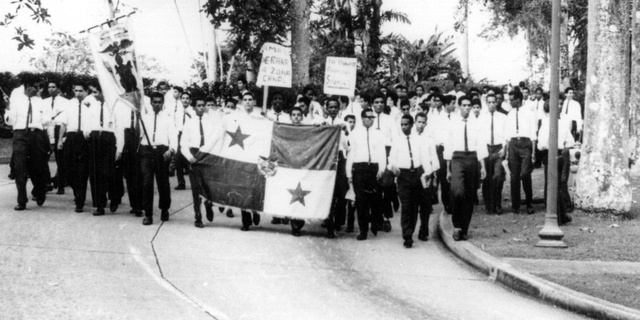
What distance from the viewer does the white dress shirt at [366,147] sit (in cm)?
1165

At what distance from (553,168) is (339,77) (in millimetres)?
5910

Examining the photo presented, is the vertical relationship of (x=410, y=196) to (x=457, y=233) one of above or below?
above

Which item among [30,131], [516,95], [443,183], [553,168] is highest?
[516,95]

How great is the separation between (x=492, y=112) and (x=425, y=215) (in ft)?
9.13

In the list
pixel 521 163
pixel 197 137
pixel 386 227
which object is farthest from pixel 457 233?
pixel 197 137

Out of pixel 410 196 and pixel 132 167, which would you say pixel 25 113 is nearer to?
pixel 132 167

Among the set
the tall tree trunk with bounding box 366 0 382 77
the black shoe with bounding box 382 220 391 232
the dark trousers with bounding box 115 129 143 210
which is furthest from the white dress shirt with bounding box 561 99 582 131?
the tall tree trunk with bounding box 366 0 382 77

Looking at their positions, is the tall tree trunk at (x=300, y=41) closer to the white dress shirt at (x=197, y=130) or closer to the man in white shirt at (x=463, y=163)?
the white dress shirt at (x=197, y=130)

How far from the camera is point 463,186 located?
11.3 meters

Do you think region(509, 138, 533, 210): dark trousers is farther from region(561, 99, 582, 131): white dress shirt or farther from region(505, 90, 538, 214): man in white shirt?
region(561, 99, 582, 131): white dress shirt

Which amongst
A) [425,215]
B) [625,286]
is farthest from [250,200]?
[625,286]

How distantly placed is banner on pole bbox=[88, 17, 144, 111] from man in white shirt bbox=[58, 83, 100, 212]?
1.30 meters

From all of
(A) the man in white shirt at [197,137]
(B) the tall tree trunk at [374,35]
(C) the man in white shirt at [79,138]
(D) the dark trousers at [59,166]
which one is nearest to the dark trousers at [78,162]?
(C) the man in white shirt at [79,138]

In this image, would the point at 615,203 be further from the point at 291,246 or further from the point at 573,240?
the point at 291,246
